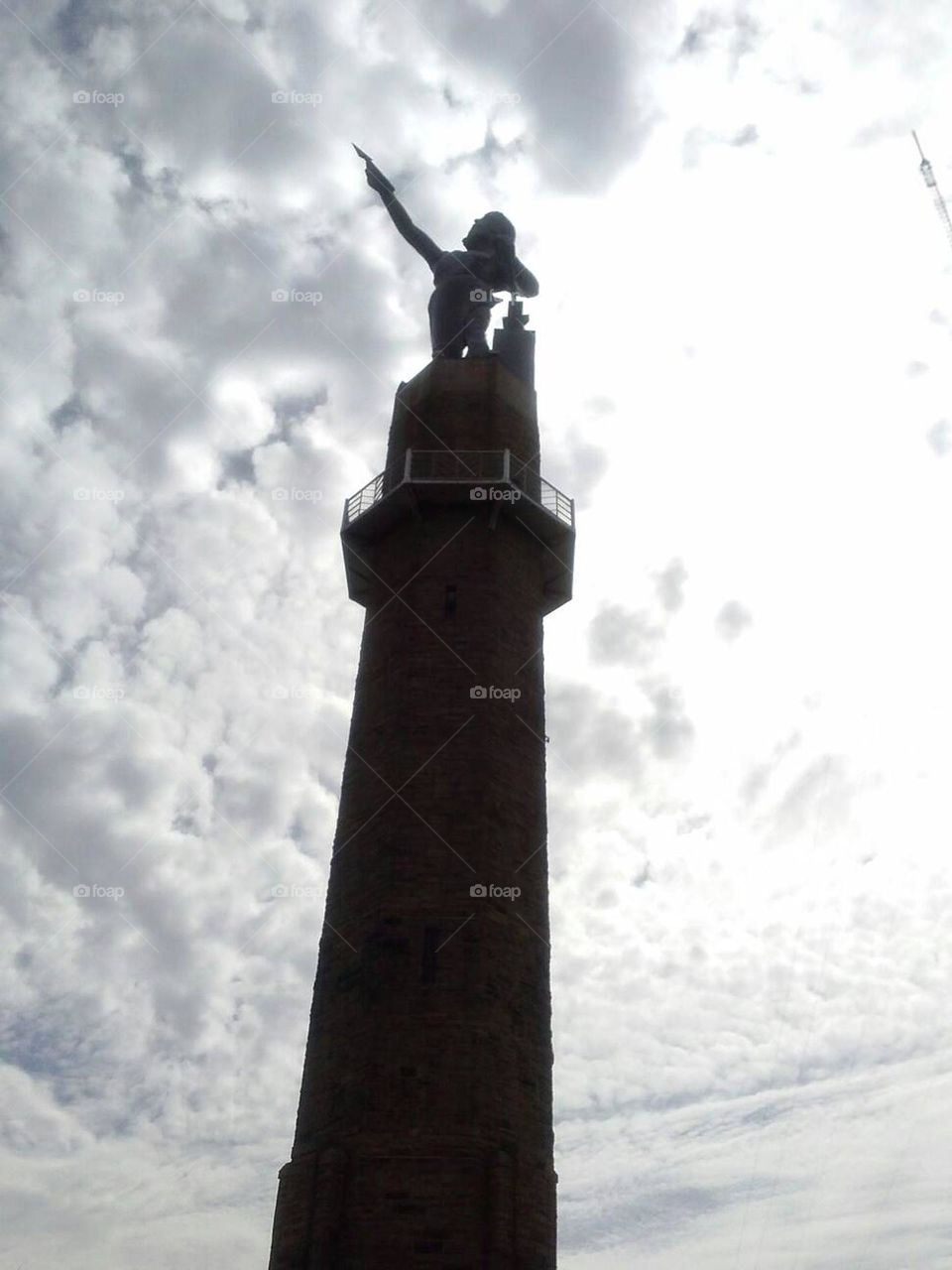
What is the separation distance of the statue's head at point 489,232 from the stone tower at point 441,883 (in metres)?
5.40

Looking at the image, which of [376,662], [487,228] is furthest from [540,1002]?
[487,228]

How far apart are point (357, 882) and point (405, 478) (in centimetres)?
986

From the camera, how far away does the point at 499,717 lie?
1048 inches

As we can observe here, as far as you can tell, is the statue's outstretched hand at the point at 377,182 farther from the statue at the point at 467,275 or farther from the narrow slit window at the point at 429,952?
the narrow slit window at the point at 429,952

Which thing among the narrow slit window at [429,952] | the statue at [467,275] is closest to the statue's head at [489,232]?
the statue at [467,275]

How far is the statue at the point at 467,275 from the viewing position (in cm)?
3484

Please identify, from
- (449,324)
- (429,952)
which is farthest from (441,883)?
(449,324)

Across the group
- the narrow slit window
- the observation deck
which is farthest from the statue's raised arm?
the narrow slit window

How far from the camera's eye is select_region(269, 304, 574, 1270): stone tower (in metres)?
20.8

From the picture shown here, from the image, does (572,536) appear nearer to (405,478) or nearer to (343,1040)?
(405,478)

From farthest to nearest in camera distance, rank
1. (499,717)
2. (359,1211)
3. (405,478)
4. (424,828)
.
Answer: (405,478)
(499,717)
(424,828)
(359,1211)

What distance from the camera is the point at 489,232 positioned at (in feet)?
119

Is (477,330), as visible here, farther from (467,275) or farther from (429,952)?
(429,952)

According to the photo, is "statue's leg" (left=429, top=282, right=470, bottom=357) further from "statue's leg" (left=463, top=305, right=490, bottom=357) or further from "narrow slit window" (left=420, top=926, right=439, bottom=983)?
"narrow slit window" (left=420, top=926, right=439, bottom=983)
